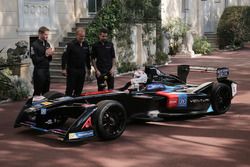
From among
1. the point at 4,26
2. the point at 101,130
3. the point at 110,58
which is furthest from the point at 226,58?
the point at 101,130

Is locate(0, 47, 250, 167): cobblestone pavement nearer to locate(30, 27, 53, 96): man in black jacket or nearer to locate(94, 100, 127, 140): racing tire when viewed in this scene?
locate(94, 100, 127, 140): racing tire

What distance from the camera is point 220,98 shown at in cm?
934

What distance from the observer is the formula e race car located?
23.1ft

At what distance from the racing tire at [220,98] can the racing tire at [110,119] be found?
7.99 ft

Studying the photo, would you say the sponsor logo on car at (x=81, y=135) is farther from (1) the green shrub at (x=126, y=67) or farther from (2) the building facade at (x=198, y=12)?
(2) the building facade at (x=198, y=12)

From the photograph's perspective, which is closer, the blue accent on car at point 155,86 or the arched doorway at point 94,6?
the blue accent on car at point 155,86

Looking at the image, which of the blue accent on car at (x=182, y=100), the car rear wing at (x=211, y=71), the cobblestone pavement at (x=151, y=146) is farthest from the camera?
the car rear wing at (x=211, y=71)

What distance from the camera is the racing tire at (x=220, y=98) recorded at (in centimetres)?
916

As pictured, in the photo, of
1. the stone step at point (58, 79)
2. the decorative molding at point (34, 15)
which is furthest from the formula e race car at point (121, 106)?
the decorative molding at point (34, 15)

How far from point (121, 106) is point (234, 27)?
21.1m

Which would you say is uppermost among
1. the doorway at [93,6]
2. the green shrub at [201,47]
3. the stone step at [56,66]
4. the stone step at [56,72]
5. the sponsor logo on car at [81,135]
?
the doorway at [93,6]

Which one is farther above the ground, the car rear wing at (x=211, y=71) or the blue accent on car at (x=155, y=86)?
the car rear wing at (x=211, y=71)

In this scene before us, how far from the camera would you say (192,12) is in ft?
88.5

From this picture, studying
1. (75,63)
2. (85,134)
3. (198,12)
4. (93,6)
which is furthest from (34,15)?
(198,12)
